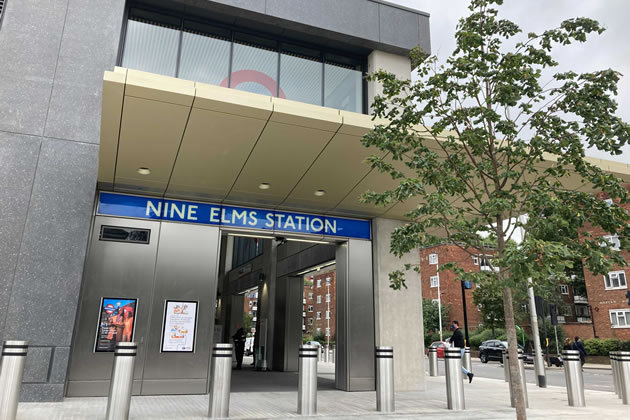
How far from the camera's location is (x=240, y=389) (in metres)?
11.4

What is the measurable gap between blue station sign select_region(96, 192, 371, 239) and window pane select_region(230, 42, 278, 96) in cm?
312

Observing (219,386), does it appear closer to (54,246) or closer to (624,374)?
(54,246)

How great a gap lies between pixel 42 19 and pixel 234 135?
5.65 m

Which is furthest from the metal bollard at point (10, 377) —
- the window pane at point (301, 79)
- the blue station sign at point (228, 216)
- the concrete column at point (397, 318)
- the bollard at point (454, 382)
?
the concrete column at point (397, 318)

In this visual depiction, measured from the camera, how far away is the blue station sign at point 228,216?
10703mm

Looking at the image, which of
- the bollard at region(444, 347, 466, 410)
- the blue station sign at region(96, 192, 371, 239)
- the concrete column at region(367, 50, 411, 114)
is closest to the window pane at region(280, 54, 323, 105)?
the concrete column at region(367, 50, 411, 114)

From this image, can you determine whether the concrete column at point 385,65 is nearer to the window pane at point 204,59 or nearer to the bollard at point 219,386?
the window pane at point 204,59

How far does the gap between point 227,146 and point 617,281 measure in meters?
41.3

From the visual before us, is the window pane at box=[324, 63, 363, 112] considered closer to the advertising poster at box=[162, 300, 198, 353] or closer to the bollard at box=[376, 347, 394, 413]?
the advertising poster at box=[162, 300, 198, 353]

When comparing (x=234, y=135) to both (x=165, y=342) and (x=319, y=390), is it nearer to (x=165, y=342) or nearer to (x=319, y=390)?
(x=165, y=342)

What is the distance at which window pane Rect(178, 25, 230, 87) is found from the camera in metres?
11.0

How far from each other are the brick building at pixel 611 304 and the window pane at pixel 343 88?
33.3 metres

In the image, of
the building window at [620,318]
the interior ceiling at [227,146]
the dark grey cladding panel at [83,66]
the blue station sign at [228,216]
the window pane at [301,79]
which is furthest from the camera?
Answer: the building window at [620,318]

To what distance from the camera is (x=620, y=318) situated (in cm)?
3756
